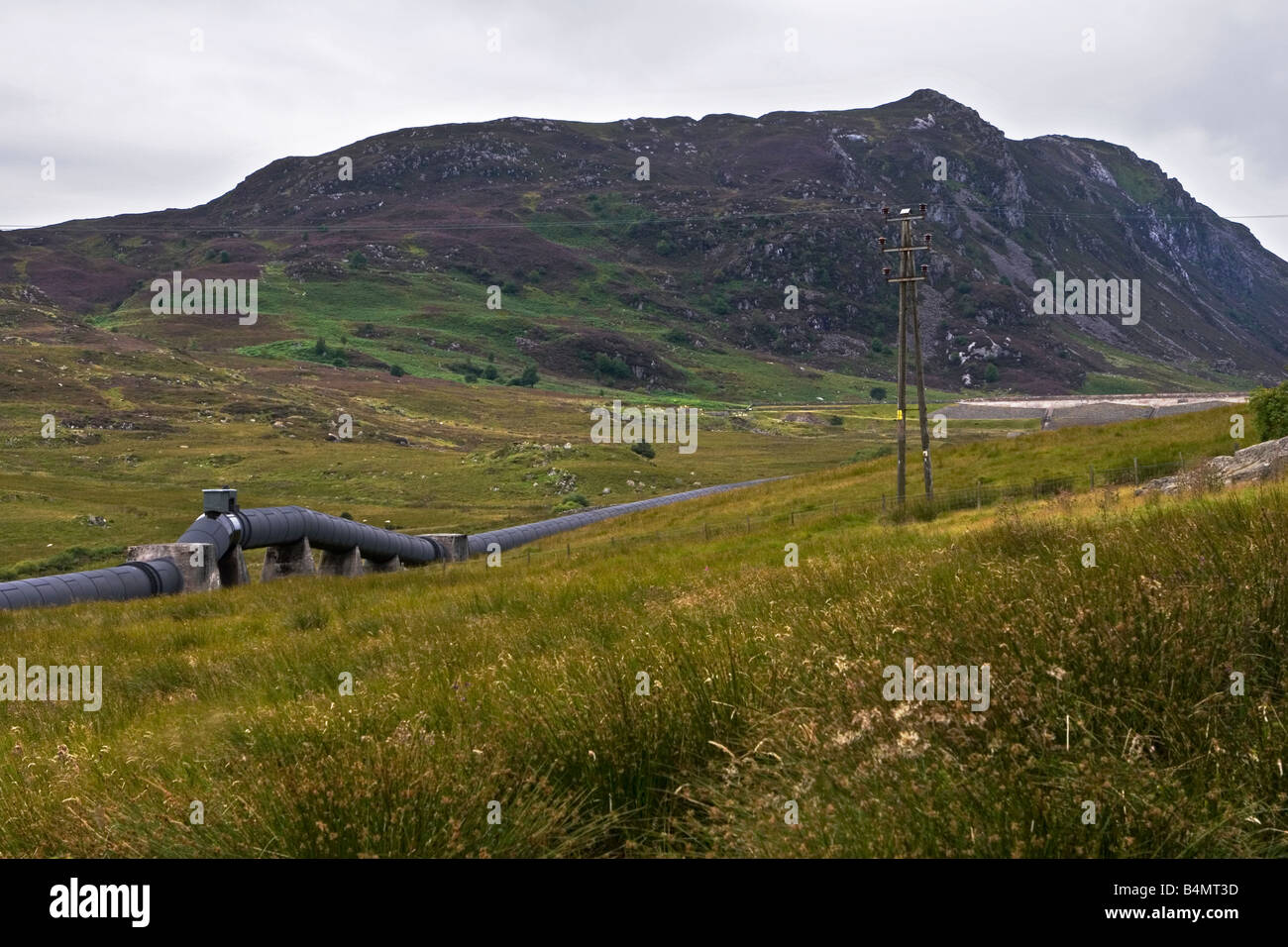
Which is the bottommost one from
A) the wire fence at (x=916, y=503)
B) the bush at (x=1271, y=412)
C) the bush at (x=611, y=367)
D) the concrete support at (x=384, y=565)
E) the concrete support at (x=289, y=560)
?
the concrete support at (x=384, y=565)

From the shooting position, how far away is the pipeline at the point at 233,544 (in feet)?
89.7

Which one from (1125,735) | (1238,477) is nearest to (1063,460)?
(1238,477)

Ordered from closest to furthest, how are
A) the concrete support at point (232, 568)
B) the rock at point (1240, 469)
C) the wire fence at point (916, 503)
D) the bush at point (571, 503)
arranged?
the rock at point (1240, 469)
the wire fence at point (916, 503)
the concrete support at point (232, 568)
the bush at point (571, 503)

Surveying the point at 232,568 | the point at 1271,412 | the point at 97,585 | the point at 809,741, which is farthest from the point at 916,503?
the point at 809,741

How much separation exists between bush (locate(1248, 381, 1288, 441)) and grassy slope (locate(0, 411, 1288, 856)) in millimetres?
27747

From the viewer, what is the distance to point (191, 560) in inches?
1270

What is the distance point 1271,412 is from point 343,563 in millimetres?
33133

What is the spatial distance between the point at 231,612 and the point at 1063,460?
29654mm

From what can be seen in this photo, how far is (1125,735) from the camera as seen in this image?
13.7 feet

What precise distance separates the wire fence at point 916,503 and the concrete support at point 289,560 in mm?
6433

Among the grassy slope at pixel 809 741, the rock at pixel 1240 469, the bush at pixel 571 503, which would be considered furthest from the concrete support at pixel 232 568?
the bush at pixel 571 503

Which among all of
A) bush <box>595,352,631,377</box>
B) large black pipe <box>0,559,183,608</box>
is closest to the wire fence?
large black pipe <box>0,559,183,608</box>

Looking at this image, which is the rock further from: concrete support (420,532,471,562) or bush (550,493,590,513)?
bush (550,493,590,513)

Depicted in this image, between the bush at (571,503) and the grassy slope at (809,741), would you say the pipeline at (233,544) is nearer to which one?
the bush at (571,503)
